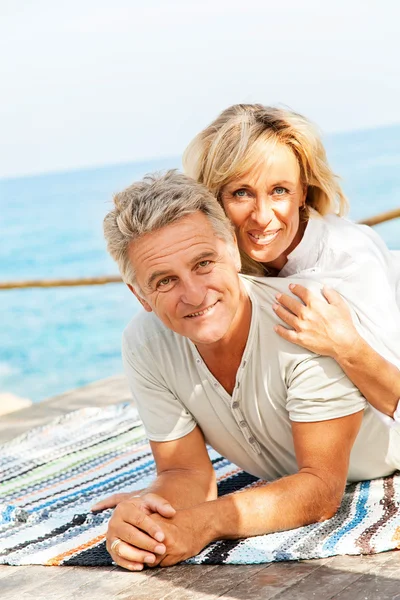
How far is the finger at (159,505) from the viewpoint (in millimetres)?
2166

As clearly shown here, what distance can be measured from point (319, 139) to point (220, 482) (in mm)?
1281

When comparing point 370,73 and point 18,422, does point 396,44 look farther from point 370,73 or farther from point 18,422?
point 18,422

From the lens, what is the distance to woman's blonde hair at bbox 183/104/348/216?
2645mm

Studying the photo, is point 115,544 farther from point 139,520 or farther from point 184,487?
point 184,487

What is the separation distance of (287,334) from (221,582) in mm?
701

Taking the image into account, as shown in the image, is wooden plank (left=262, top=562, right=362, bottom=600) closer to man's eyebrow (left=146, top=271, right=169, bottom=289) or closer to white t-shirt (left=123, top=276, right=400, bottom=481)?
white t-shirt (left=123, top=276, right=400, bottom=481)

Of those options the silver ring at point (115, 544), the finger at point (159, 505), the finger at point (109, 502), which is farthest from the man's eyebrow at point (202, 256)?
the finger at point (109, 502)

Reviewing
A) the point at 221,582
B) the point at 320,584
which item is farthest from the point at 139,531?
the point at 320,584

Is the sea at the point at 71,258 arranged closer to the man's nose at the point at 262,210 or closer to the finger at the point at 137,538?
the man's nose at the point at 262,210

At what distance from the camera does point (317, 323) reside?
2.34m

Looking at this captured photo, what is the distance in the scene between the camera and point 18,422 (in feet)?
14.9

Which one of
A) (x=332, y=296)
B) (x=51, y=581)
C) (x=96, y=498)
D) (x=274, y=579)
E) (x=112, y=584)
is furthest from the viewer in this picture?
(x=96, y=498)

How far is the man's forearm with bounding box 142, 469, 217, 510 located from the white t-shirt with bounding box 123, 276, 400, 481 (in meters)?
0.13

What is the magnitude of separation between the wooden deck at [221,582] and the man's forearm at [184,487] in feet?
0.82
